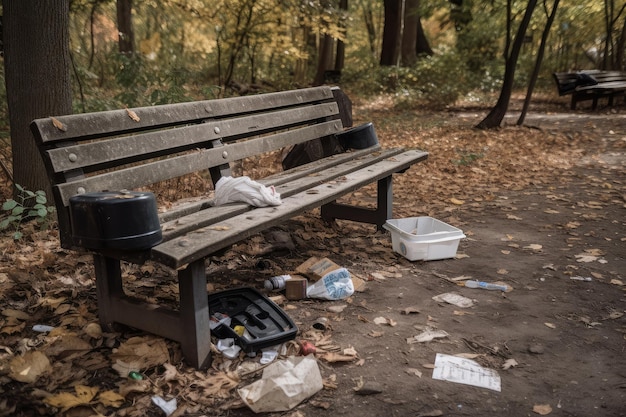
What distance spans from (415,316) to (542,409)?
3.35 feet

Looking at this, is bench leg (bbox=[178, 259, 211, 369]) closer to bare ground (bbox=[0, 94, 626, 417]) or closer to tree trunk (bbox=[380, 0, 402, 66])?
bare ground (bbox=[0, 94, 626, 417])

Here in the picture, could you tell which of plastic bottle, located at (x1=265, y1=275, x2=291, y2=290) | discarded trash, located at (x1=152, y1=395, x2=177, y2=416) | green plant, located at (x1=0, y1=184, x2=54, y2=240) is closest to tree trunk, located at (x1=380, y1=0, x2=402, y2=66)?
green plant, located at (x1=0, y1=184, x2=54, y2=240)

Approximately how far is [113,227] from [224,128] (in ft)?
5.59

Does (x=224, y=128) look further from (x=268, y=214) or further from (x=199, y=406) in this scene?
(x=199, y=406)

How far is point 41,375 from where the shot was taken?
2.60 metres

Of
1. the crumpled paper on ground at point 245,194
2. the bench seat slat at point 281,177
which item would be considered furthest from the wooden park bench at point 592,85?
the crumpled paper on ground at point 245,194

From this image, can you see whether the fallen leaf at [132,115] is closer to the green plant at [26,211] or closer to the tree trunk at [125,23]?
the green plant at [26,211]

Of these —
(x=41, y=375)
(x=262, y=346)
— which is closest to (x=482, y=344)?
(x=262, y=346)

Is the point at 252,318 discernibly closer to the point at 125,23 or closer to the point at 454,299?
the point at 454,299

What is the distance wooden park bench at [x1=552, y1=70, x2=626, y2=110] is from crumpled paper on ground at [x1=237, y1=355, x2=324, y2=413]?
12617 millimetres

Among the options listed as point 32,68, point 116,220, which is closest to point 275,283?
point 116,220

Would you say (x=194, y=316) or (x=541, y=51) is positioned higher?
(x=541, y=51)

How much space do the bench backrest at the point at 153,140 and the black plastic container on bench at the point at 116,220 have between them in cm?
34

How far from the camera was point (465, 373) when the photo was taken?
2.71 m
